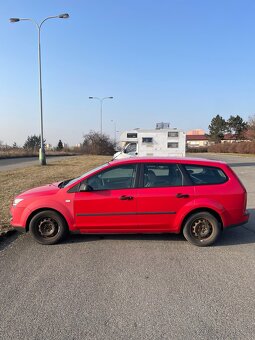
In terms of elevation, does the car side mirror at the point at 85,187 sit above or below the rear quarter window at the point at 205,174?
below

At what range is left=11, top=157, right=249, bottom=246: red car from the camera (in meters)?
5.62

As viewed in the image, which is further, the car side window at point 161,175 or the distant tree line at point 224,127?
the distant tree line at point 224,127

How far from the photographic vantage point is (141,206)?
5625 mm

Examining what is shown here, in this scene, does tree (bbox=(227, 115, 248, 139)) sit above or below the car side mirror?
above

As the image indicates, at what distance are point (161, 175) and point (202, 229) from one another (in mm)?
1171

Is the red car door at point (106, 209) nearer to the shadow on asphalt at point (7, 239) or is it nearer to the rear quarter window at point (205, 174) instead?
the rear quarter window at point (205, 174)

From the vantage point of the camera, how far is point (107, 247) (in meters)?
5.58

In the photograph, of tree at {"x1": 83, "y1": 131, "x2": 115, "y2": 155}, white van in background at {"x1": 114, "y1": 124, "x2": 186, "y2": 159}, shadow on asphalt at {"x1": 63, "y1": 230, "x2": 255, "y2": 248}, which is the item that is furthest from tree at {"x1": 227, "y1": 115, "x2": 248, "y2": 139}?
shadow on asphalt at {"x1": 63, "y1": 230, "x2": 255, "y2": 248}

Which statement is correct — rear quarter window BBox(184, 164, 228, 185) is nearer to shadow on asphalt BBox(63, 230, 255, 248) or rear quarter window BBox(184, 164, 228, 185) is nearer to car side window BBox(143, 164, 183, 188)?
car side window BBox(143, 164, 183, 188)

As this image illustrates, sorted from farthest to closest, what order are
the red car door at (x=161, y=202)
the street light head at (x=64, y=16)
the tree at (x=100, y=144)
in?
the tree at (x=100, y=144), the street light head at (x=64, y=16), the red car door at (x=161, y=202)

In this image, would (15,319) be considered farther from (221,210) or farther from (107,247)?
(221,210)

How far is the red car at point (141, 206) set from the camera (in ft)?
18.5

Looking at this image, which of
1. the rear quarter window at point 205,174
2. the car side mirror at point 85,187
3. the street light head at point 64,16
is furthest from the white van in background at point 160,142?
the car side mirror at point 85,187

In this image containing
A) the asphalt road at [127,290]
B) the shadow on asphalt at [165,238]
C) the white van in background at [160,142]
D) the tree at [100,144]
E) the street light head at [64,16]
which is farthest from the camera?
the tree at [100,144]
